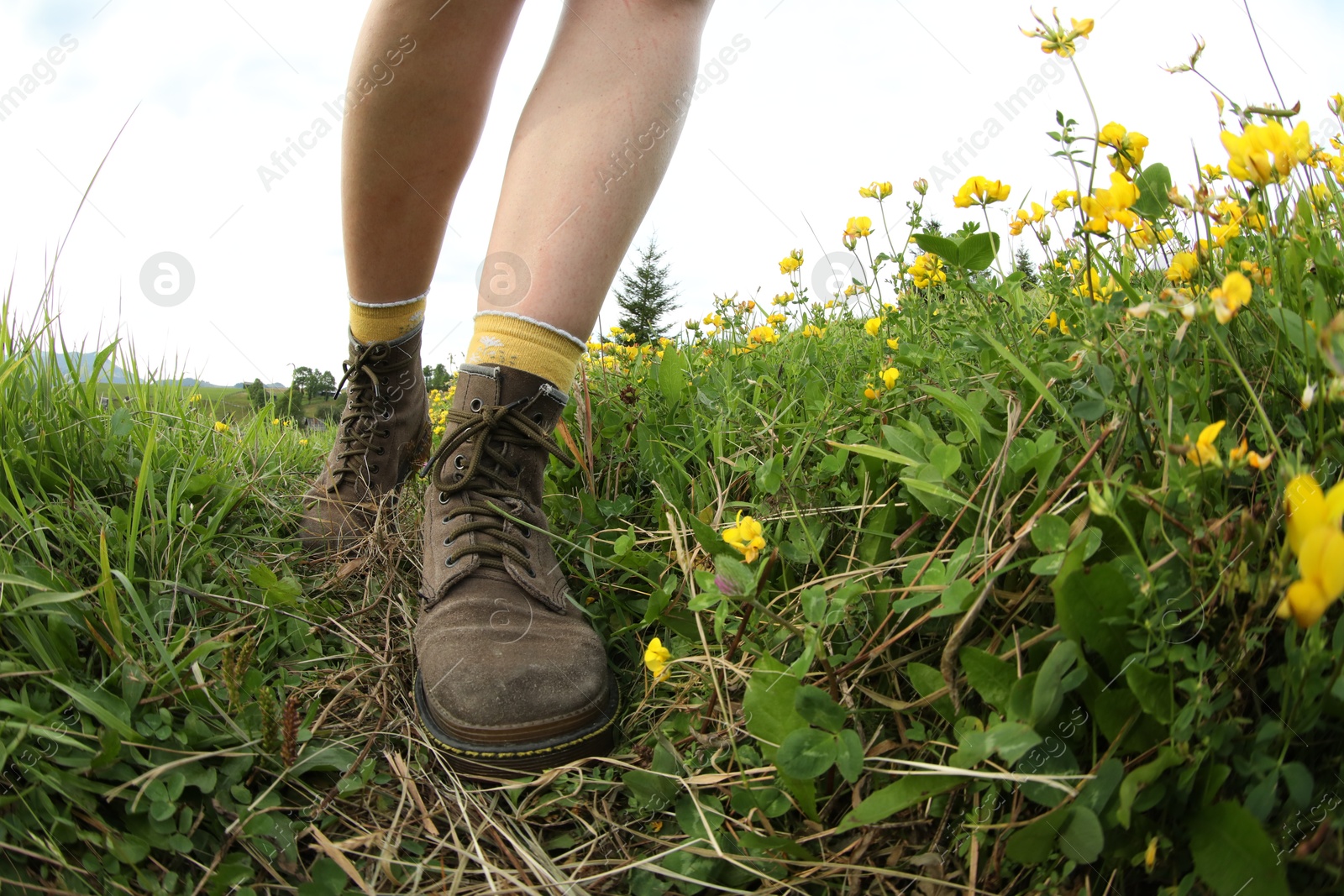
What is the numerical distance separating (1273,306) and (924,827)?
766mm

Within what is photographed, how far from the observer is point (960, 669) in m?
0.90

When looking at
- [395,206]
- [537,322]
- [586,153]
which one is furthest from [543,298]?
[395,206]

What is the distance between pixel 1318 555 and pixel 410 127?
174 centimetres

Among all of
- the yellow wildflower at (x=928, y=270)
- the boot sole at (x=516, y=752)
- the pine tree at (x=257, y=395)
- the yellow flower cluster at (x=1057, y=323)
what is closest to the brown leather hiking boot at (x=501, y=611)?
the boot sole at (x=516, y=752)

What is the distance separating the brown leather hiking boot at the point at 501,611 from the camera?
1163mm

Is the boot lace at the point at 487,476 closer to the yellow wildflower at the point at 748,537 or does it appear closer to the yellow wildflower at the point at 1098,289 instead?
the yellow wildflower at the point at 748,537

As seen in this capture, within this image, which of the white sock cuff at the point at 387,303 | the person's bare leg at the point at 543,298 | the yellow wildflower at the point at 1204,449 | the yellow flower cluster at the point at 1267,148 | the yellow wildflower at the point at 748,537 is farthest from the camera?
the white sock cuff at the point at 387,303

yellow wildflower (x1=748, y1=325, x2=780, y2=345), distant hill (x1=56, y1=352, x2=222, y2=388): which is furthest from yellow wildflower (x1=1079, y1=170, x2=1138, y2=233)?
distant hill (x1=56, y1=352, x2=222, y2=388)

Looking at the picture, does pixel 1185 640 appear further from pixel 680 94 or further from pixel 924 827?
pixel 680 94

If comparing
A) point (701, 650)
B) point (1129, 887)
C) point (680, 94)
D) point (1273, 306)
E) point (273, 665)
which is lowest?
point (273, 665)

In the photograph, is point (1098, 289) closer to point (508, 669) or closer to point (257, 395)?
point (508, 669)

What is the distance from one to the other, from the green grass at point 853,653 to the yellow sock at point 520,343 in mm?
359

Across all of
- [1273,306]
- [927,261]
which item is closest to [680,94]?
[927,261]

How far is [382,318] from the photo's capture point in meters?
1.87
